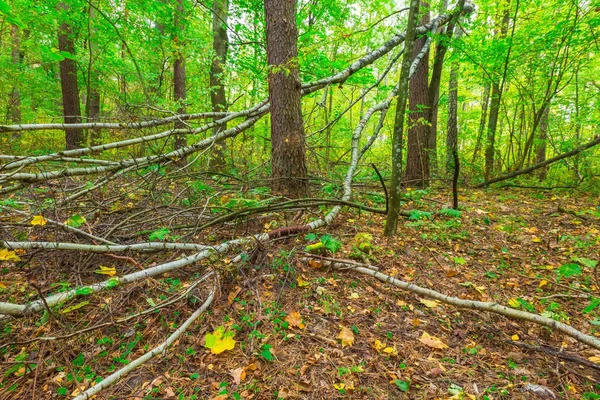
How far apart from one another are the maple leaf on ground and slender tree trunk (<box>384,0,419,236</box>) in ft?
7.86

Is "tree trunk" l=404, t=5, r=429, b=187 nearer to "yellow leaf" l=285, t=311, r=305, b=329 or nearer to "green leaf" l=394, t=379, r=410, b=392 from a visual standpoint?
"yellow leaf" l=285, t=311, r=305, b=329

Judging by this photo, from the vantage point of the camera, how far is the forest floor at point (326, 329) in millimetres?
1841

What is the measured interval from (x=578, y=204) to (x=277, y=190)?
18.4ft

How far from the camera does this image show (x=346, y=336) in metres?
2.21

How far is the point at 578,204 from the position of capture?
5141 mm

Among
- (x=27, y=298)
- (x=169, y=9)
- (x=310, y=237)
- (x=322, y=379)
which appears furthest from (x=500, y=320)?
(x=169, y=9)

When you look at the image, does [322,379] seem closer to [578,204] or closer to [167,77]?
[578,204]

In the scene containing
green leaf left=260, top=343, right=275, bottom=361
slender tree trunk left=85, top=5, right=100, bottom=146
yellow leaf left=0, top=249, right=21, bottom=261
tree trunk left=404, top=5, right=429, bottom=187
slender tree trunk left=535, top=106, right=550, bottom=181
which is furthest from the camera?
slender tree trunk left=85, top=5, right=100, bottom=146

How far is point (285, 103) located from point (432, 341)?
3435mm

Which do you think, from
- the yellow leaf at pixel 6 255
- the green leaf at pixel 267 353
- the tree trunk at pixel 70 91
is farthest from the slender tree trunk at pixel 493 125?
the tree trunk at pixel 70 91

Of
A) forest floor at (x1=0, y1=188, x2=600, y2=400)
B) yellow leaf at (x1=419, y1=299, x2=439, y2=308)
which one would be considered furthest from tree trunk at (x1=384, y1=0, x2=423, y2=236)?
yellow leaf at (x1=419, y1=299, x2=439, y2=308)

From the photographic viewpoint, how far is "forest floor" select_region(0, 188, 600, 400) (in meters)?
1.84

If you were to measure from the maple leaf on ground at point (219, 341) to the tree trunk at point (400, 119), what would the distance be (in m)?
2.40

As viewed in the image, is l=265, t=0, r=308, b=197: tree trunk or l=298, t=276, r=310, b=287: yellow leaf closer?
l=298, t=276, r=310, b=287: yellow leaf
